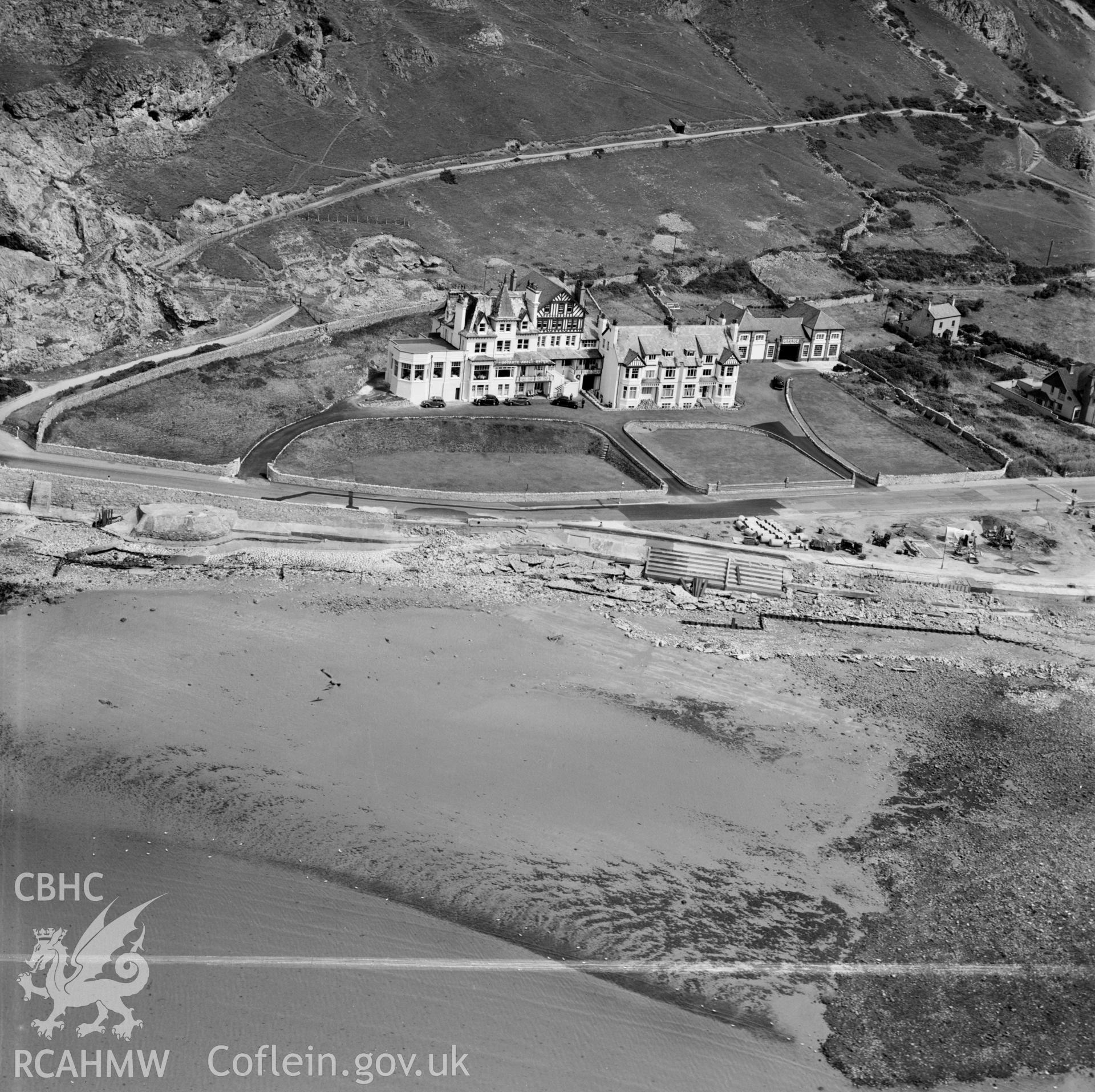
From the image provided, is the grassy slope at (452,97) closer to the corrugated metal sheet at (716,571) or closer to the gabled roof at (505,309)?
the gabled roof at (505,309)

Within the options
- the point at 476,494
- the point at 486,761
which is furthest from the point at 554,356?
the point at 486,761

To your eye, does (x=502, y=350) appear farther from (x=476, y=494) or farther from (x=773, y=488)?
(x=773, y=488)

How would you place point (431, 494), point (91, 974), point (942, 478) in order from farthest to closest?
point (942, 478)
point (431, 494)
point (91, 974)

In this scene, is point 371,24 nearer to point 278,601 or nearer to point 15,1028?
point 278,601

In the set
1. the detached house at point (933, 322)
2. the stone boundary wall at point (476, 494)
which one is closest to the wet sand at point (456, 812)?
the stone boundary wall at point (476, 494)

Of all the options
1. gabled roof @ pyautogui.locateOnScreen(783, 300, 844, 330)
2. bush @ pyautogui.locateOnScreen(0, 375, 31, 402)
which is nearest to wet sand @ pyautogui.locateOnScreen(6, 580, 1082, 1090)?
bush @ pyautogui.locateOnScreen(0, 375, 31, 402)

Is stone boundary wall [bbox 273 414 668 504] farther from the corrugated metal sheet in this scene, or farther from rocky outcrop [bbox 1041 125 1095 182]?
rocky outcrop [bbox 1041 125 1095 182]

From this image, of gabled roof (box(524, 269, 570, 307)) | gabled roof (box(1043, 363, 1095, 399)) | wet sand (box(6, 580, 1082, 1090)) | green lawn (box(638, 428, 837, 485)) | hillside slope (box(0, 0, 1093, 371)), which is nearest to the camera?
wet sand (box(6, 580, 1082, 1090))

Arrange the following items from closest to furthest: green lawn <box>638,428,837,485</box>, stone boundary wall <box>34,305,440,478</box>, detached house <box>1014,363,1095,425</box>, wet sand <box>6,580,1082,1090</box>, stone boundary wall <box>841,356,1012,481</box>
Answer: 1. wet sand <box>6,580,1082,1090</box>
2. stone boundary wall <box>34,305,440,478</box>
3. green lawn <box>638,428,837,485</box>
4. stone boundary wall <box>841,356,1012,481</box>
5. detached house <box>1014,363,1095,425</box>
